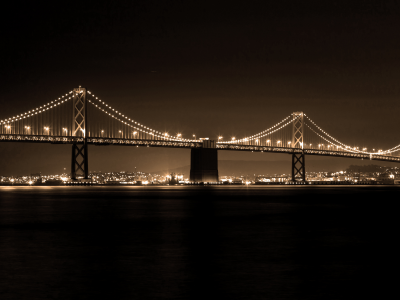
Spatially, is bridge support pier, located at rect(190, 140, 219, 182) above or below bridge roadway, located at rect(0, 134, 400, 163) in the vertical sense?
below

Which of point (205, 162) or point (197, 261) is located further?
point (205, 162)

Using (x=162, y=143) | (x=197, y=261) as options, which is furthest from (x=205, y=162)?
(x=197, y=261)

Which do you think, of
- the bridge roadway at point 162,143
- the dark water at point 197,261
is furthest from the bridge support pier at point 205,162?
the dark water at point 197,261

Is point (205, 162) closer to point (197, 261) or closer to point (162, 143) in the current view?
point (162, 143)

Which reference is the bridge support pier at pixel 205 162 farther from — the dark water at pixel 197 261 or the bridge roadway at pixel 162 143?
the dark water at pixel 197 261

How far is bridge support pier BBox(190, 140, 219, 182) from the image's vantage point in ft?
262

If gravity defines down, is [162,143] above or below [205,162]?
above

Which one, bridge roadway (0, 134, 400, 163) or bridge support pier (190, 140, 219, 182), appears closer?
bridge roadway (0, 134, 400, 163)

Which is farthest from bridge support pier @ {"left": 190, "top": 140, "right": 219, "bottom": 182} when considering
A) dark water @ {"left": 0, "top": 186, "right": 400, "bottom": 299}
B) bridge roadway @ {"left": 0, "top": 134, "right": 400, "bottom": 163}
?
dark water @ {"left": 0, "top": 186, "right": 400, "bottom": 299}

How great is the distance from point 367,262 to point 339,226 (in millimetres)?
7112

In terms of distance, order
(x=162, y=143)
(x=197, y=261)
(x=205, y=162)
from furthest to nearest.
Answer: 1. (x=205, y=162)
2. (x=162, y=143)
3. (x=197, y=261)

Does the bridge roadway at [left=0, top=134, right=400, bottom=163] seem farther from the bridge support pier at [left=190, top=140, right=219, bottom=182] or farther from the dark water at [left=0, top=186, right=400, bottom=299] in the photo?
the dark water at [left=0, top=186, right=400, bottom=299]

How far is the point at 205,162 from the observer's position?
8025 centimetres

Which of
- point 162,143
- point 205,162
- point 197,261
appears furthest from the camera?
point 205,162
